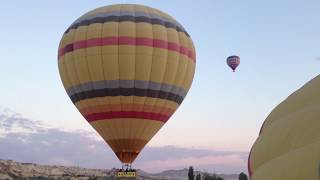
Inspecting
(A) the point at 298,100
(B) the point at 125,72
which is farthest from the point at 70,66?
(A) the point at 298,100

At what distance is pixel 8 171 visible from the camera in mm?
90375

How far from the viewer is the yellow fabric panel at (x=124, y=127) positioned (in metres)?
27.5

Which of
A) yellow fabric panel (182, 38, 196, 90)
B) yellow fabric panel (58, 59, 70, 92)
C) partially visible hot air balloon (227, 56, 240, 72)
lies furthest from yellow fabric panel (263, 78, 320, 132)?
partially visible hot air balloon (227, 56, 240, 72)

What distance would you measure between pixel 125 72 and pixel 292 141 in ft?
63.2

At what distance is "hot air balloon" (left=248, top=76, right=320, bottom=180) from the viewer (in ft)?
23.4

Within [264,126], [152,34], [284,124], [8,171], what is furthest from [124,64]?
[8,171]

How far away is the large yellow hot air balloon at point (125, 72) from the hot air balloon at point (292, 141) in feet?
55.6

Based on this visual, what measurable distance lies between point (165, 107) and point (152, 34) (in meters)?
4.25

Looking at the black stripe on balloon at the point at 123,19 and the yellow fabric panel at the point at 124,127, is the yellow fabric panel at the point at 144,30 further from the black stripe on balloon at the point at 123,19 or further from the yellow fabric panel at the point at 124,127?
the yellow fabric panel at the point at 124,127

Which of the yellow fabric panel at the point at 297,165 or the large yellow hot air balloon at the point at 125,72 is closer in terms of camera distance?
the yellow fabric panel at the point at 297,165

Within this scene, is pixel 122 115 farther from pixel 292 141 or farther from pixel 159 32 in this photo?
pixel 292 141

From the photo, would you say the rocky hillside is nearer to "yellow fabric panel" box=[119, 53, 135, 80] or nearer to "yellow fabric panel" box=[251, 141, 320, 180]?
"yellow fabric panel" box=[119, 53, 135, 80]

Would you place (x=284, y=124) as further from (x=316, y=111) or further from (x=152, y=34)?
(x=152, y=34)

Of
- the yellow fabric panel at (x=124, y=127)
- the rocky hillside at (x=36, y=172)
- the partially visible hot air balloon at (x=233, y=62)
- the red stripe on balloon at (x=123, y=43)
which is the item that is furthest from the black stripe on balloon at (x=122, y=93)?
the rocky hillside at (x=36, y=172)
